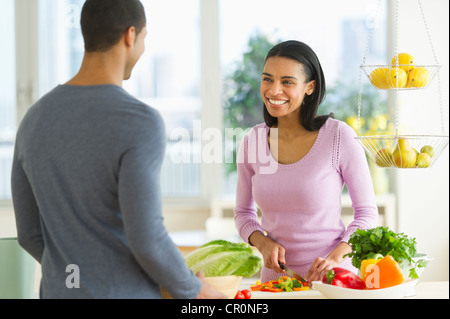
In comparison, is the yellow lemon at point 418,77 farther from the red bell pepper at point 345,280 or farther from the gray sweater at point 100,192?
the gray sweater at point 100,192

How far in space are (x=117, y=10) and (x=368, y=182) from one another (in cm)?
104

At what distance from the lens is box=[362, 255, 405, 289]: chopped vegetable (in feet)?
4.91

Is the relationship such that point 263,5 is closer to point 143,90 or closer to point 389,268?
point 143,90

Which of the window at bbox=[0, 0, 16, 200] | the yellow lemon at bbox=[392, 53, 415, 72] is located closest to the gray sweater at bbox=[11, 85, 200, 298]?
the yellow lemon at bbox=[392, 53, 415, 72]

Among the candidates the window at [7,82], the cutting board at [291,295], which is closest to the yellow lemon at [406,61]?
the cutting board at [291,295]

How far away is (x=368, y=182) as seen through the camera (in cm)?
184

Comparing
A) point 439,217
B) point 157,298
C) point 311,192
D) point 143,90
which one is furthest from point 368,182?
point 143,90

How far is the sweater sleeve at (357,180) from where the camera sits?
6.01ft

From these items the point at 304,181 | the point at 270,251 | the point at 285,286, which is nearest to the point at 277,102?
the point at 304,181

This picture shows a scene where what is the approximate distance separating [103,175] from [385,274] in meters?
0.82

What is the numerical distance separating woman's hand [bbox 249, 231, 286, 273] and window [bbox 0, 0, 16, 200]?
108 inches

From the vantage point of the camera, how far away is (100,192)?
106 cm

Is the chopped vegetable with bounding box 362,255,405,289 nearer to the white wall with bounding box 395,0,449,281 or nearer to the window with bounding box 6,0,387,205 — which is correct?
the white wall with bounding box 395,0,449,281

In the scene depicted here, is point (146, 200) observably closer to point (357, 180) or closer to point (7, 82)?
point (357, 180)
